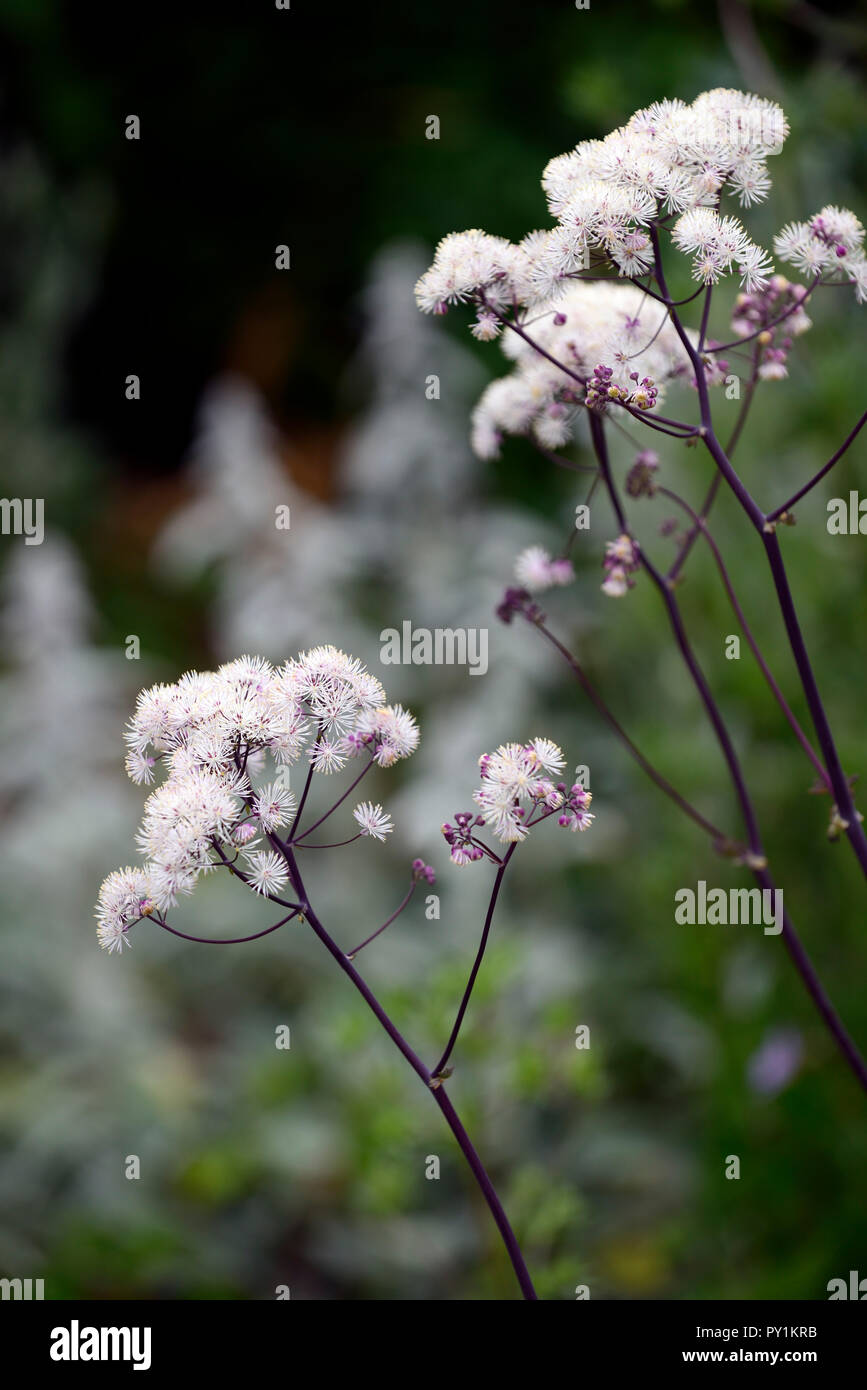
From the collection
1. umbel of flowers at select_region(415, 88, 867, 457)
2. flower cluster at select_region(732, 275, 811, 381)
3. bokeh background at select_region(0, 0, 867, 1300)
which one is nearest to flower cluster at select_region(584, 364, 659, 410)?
umbel of flowers at select_region(415, 88, 867, 457)

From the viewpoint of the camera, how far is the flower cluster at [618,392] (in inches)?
34.8

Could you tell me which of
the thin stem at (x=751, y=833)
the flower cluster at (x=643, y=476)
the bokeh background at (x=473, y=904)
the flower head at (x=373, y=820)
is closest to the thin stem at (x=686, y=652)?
the thin stem at (x=751, y=833)

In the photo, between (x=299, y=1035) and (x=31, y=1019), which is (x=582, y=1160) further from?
(x=31, y=1019)

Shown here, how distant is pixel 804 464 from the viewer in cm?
257

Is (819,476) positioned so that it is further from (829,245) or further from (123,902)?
(123,902)

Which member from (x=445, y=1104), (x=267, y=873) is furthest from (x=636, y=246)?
(x=445, y=1104)

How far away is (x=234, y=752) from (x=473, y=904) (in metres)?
2.39

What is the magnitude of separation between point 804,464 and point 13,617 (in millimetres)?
2617

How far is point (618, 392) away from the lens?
2.94ft

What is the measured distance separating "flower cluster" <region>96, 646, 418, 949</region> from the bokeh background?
1204 millimetres

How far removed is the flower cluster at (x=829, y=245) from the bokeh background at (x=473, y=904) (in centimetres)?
136

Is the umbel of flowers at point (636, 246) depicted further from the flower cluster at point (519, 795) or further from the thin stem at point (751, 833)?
the flower cluster at point (519, 795)

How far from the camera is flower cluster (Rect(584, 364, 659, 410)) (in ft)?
2.90
